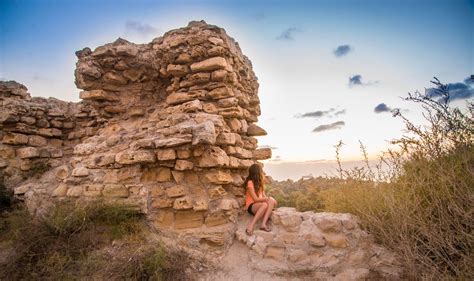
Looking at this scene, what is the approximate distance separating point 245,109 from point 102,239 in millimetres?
2894

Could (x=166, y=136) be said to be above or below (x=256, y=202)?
above

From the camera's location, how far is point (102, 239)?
352 cm

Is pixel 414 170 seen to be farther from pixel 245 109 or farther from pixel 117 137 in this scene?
pixel 117 137

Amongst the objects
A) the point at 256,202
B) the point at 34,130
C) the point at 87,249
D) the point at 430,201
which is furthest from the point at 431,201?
the point at 34,130

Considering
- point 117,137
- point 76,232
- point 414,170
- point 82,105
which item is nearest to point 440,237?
point 414,170

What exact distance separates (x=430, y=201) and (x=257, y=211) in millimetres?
2064

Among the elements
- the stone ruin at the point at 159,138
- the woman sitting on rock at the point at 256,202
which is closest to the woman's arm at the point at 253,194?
the woman sitting on rock at the point at 256,202

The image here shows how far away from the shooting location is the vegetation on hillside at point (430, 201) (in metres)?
2.79

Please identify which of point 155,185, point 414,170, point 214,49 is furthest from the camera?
point 214,49

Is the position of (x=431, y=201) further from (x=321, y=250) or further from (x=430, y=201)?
(x=321, y=250)

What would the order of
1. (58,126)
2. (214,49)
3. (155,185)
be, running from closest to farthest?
(155,185) < (214,49) < (58,126)

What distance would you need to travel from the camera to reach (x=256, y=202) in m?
4.19

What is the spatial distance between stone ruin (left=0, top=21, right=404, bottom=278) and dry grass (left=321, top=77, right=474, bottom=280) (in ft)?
2.17

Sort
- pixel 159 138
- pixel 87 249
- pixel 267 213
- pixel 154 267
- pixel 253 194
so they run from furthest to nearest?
pixel 253 194
pixel 267 213
pixel 159 138
pixel 87 249
pixel 154 267
